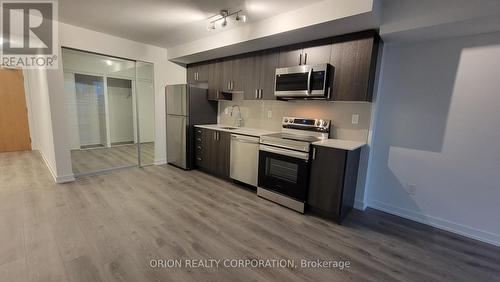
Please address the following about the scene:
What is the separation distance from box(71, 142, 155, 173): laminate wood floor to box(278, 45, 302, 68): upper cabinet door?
10.8ft

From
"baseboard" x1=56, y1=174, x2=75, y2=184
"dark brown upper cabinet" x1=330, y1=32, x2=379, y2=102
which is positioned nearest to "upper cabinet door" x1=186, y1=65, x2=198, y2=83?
"baseboard" x1=56, y1=174, x2=75, y2=184

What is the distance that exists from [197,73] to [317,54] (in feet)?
8.90

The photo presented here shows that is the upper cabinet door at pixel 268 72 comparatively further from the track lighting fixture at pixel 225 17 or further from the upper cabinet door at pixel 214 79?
the upper cabinet door at pixel 214 79

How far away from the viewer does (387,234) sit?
238 cm

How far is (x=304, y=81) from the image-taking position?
9.15 feet

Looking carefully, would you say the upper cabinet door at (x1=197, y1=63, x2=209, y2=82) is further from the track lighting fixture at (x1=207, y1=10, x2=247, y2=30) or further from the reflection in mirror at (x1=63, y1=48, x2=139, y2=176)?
the track lighting fixture at (x1=207, y1=10, x2=247, y2=30)

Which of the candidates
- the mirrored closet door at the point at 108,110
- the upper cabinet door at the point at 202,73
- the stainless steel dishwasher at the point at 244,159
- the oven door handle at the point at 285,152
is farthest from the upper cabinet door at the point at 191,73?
the oven door handle at the point at 285,152

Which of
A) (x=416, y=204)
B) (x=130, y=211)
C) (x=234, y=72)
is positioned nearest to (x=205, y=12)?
(x=234, y=72)

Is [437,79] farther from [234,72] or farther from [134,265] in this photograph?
[134,265]

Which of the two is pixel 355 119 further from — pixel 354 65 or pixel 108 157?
pixel 108 157

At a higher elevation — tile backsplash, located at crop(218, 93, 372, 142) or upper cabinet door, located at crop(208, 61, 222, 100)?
upper cabinet door, located at crop(208, 61, 222, 100)

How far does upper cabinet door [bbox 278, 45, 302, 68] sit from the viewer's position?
9.67 ft

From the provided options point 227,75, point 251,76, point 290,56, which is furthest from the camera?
point 227,75

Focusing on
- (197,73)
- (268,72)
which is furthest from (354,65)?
(197,73)
